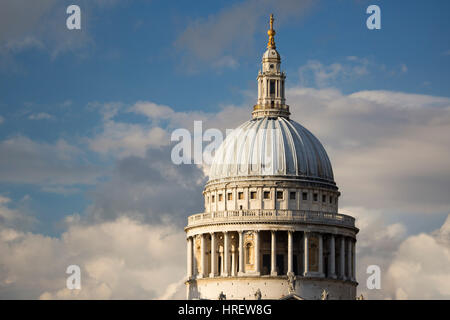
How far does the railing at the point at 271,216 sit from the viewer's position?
192 meters

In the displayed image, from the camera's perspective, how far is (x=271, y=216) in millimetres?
192375

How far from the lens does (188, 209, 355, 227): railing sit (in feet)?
631

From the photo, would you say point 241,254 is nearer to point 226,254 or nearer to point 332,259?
point 226,254

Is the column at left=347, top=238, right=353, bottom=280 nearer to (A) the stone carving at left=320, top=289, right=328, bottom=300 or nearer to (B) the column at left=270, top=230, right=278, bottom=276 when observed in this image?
(A) the stone carving at left=320, top=289, right=328, bottom=300

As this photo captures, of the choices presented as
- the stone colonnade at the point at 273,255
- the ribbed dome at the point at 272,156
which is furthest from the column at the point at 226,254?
the ribbed dome at the point at 272,156

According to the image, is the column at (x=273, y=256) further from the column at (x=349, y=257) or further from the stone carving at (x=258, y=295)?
the column at (x=349, y=257)

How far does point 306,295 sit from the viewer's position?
189m

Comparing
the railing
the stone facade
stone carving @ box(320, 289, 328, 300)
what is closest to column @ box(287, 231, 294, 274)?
the stone facade

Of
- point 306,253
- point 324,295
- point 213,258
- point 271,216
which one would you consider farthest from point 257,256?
point 324,295
